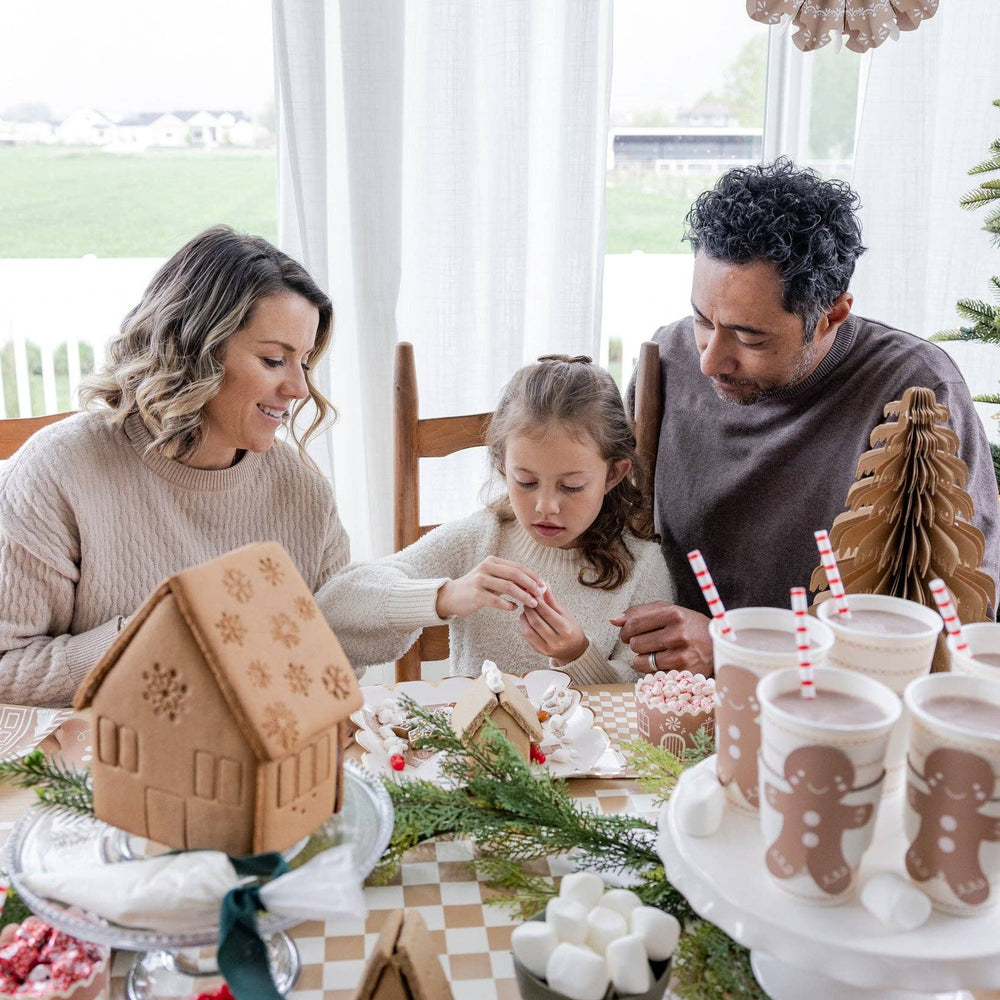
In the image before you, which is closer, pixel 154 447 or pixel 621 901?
pixel 621 901

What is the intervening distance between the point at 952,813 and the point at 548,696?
0.68m

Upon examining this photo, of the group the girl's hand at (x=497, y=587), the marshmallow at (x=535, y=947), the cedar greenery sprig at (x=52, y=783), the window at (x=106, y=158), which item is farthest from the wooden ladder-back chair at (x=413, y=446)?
the marshmallow at (x=535, y=947)

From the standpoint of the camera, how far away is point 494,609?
1.96 m

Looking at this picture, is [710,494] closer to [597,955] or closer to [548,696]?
[548,696]

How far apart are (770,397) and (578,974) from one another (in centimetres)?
140

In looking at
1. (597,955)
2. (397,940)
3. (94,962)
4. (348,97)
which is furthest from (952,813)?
(348,97)

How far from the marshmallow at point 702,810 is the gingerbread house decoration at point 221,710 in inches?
A: 10.6

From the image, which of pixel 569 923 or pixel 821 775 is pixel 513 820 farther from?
pixel 821 775

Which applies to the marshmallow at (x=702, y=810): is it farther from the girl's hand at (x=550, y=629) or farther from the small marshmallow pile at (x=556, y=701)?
the girl's hand at (x=550, y=629)

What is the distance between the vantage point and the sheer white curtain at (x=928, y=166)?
8.41ft

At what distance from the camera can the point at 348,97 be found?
227 cm

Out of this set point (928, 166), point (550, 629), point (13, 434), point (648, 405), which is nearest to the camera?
point (550, 629)

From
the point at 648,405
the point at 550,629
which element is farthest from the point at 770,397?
the point at 550,629

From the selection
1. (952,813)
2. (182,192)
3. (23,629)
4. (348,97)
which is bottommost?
(23,629)
